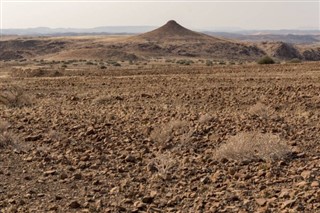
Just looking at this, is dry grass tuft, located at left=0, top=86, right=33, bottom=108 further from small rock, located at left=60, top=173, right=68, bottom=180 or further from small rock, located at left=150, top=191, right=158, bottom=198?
small rock, located at left=150, top=191, right=158, bottom=198

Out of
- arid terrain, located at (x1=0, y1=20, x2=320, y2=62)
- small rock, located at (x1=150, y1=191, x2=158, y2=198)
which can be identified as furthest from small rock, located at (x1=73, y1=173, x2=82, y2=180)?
arid terrain, located at (x1=0, y1=20, x2=320, y2=62)

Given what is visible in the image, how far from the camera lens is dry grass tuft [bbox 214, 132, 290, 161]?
25.5ft

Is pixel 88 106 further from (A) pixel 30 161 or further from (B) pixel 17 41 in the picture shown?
(B) pixel 17 41

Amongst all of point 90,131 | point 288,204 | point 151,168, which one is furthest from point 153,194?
point 90,131

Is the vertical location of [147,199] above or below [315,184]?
below

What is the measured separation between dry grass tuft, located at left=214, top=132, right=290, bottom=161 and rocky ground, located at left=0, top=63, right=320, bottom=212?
3 centimetres

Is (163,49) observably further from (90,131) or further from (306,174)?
(306,174)

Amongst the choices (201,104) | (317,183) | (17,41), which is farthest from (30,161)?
(17,41)

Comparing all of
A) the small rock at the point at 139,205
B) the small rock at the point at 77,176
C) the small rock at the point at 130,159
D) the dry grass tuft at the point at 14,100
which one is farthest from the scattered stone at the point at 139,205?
the dry grass tuft at the point at 14,100

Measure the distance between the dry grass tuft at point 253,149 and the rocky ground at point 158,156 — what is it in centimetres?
3

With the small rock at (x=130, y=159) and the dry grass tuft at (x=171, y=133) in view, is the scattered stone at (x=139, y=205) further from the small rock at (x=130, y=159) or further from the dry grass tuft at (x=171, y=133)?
the dry grass tuft at (x=171, y=133)

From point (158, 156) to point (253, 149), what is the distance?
1.58 metres

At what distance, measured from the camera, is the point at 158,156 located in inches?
320

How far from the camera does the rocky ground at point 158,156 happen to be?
243 inches
